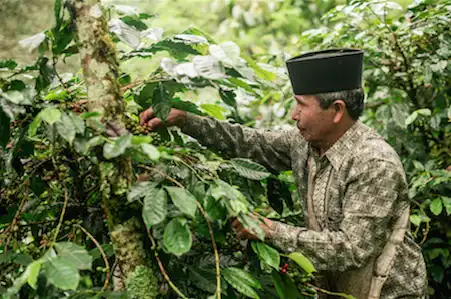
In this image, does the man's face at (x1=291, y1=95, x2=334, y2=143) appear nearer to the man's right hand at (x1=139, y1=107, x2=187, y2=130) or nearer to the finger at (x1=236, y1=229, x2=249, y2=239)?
the man's right hand at (x1=139, y1=107, x2=187, y2=130)

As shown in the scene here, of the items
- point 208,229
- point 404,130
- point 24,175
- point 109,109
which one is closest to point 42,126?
point 24,175

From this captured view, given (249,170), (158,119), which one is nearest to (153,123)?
(158,119)

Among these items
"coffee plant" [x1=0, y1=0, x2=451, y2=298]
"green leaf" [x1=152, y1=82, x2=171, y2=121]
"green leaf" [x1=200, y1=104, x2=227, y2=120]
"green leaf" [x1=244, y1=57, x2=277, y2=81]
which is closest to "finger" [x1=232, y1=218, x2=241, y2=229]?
"coffee plant" [x1=0, y1=0, x2=451, y2=298]

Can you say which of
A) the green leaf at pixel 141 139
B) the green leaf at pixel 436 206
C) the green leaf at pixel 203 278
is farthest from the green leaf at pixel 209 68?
the green leaf at pixel 436 206

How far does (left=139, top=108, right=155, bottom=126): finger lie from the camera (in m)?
1.58

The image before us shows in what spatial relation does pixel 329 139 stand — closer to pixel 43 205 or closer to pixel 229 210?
pixel 229 210

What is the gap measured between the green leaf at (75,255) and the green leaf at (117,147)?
0.20 meters

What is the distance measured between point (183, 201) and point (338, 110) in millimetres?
760

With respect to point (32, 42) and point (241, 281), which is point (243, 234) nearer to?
point (241, 281)

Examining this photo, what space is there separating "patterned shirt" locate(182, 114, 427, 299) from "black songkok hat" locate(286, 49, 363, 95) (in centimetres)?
16

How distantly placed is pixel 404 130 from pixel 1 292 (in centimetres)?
209

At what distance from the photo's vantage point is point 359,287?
5.60ft

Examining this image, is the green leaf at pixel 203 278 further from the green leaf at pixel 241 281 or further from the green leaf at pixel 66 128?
the green leaf at pixel 66 128

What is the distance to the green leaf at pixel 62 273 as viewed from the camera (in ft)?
3.33
